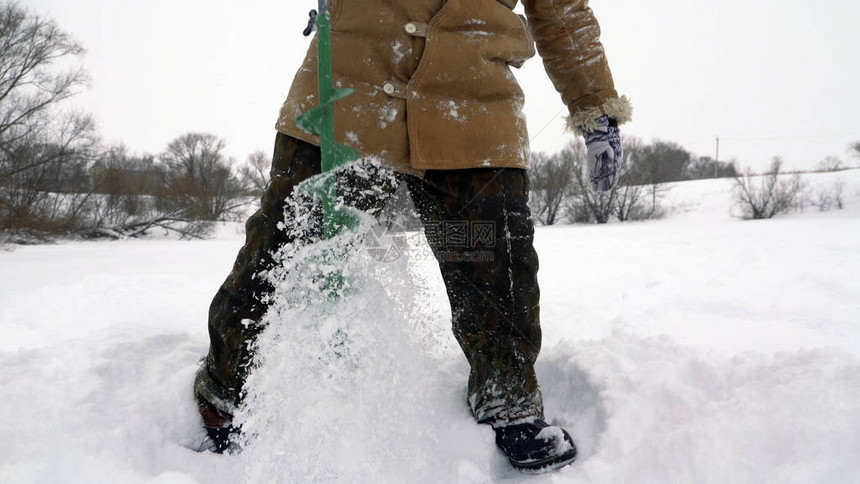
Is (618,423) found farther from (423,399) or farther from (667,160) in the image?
(667,160)

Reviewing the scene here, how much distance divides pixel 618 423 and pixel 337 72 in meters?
1.16

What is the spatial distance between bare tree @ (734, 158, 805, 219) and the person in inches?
854

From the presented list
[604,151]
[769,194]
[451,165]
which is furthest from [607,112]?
[769,194]

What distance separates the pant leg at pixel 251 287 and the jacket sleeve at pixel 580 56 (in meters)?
0.77

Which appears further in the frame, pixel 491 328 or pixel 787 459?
pixel 491 328

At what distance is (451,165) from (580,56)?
54cm

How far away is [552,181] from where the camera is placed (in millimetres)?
22875


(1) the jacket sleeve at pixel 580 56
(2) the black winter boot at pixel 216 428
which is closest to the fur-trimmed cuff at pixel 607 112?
(1) the jacket sleeve at pixel 580 56

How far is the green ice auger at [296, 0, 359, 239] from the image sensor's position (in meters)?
1.20

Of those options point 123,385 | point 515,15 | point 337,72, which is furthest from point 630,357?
point 123,385

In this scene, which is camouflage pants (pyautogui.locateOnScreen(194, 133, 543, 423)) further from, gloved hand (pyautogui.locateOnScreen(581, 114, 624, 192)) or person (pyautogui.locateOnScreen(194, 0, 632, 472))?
gloved hand (pyautogui.locateOnScreen(581, 114, 624, 192))

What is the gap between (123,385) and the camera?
1.46 meters

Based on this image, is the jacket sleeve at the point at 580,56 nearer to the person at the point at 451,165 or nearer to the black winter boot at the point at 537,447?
the person at the point at 451,165

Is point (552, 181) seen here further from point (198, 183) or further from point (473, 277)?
point (473, 277)
